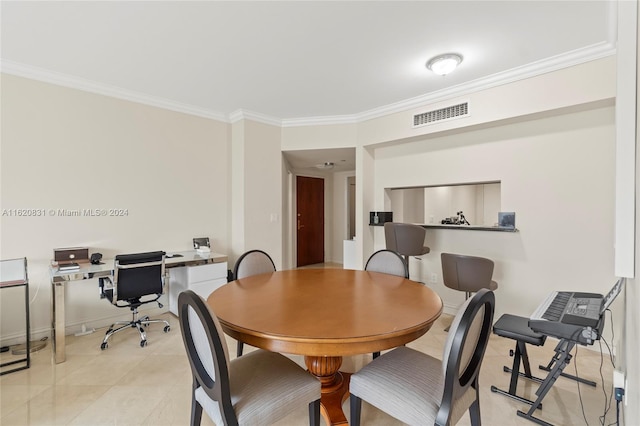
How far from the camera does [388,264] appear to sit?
8.23 feet

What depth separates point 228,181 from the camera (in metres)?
4.19

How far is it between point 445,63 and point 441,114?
829 mm

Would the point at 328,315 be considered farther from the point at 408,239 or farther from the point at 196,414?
the point at 408,239

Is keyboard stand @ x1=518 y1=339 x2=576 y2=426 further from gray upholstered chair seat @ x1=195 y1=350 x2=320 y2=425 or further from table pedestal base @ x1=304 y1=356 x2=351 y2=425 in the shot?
gray upholstered chair seat @ x1=195 y1=350 x2=320 y2=425

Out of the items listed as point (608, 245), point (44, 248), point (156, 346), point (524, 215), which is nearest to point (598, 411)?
point (608, 245)

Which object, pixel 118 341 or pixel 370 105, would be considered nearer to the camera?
pixel 118 341

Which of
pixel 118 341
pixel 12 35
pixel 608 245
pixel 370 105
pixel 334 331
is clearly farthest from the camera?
pixel 370 105

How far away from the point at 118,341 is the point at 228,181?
228cm

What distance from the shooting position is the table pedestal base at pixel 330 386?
171 centimetres

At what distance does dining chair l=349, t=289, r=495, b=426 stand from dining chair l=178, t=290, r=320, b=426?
0.96 feet

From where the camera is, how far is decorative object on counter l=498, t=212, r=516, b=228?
3008 millimetres

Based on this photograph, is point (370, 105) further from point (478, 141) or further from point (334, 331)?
point (334, 331)

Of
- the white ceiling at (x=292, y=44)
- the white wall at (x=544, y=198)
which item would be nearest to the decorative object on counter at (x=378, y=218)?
the white wall at (x=544, y=198)

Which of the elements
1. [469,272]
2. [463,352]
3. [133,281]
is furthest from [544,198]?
[133,281]
